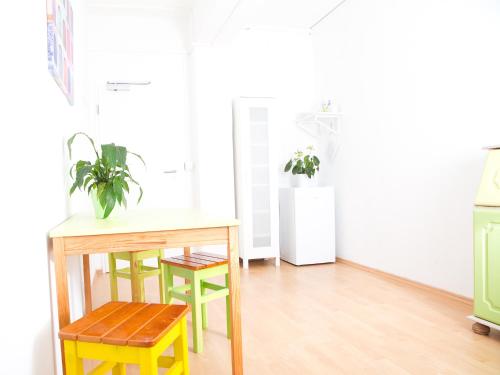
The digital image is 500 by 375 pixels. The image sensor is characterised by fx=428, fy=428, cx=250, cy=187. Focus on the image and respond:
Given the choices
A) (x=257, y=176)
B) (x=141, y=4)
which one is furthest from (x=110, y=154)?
(x=141, y=4)

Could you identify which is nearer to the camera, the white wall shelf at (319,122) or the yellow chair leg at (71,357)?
the yellow chair leg at (71,357)

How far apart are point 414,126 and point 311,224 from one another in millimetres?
1470

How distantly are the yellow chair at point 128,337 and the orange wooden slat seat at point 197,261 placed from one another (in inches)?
30.0

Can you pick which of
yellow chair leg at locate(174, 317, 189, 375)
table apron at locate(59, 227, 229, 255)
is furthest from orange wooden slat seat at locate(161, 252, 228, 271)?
yellow chair leg at locate(174, 317, 189, 375)

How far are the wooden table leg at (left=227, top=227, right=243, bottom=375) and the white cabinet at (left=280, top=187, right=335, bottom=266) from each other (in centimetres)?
261

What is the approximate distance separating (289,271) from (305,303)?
1076 millimetres

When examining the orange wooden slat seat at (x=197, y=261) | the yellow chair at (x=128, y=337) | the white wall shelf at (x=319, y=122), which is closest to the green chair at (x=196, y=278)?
the orange wooden slat seat at (x=197, y=261)

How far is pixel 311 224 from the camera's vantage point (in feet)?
14.4

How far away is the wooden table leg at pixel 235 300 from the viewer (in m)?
1.73

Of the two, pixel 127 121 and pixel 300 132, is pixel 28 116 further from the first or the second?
pixel 300 132

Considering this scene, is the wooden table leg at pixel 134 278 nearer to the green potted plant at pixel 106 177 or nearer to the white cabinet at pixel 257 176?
the green potted plant at pixel 106 177

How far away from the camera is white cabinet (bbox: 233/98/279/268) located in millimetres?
4383

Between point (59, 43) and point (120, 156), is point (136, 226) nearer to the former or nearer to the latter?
point (120, 156)

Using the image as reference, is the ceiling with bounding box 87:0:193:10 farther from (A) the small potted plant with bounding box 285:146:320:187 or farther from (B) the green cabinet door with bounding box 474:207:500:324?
(B) the green cabinet door with bounding box 474:207:500:324
